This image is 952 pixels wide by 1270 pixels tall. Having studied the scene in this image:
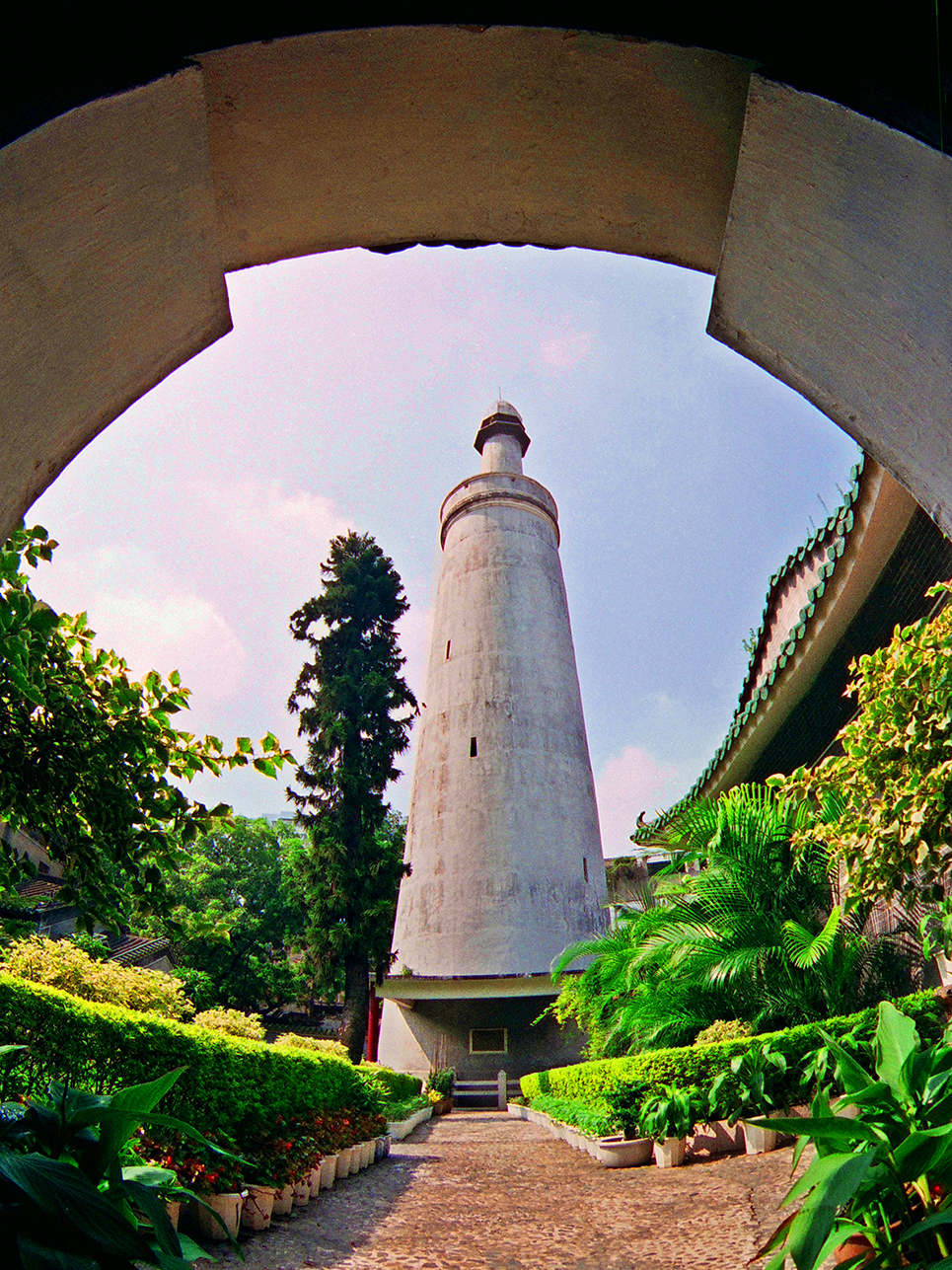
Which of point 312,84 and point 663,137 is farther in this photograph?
point 663,137

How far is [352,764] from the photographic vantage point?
1991cm

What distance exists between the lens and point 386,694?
2086 centimetres

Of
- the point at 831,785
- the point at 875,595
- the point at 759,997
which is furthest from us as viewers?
the point at 759,997

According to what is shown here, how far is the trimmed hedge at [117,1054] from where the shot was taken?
4.66 m

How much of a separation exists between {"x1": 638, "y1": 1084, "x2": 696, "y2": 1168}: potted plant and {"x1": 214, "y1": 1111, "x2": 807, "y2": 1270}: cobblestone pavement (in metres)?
0.18

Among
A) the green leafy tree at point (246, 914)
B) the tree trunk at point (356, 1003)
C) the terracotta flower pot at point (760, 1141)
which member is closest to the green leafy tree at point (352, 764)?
the tree trunk at point (356, 1003)

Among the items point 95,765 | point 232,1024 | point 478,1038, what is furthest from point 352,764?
point 95,765

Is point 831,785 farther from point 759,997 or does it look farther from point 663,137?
point 759,997

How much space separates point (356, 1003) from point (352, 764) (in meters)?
5.53

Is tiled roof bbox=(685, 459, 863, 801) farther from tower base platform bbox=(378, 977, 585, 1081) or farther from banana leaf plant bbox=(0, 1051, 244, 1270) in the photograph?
tower base platform bbox=(378, 977, 585, 1081)

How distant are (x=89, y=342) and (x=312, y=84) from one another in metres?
0.66

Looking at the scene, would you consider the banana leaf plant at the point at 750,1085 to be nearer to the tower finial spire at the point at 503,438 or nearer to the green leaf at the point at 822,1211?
the green leaf at the point at 822,1211

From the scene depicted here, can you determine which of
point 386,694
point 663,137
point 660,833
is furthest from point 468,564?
point 663,137

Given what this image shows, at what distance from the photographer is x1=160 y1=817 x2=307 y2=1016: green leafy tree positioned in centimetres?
2516
